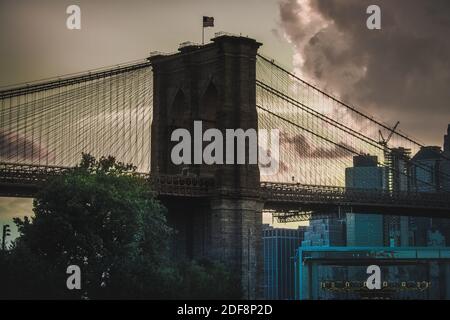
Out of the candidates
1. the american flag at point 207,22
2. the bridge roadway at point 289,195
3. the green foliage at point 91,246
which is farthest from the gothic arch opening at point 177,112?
the green foliage at point 91,246

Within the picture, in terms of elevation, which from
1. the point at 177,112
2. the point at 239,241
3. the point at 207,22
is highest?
the point at 207,22

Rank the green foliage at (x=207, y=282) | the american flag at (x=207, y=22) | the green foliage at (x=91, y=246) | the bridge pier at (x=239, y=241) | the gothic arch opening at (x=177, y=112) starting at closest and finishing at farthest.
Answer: the green foliage at (x=91, y=246) < the green foliage at (x=207, y=282) < the american flag at (x=207, y=22) < the bridge pier at (x=239, y=241) < the gothic arch opening at (x=177, y=112)

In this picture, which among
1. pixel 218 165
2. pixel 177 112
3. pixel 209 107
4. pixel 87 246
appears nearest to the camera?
pixel 87 246

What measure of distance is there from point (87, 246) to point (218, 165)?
87.0 ft

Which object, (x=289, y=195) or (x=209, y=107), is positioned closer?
(x=209, y=107)

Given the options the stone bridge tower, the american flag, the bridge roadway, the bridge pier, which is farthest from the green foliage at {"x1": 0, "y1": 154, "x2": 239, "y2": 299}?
the american flag

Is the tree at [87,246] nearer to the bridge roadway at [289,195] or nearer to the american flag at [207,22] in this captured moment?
the bridge roadway at [289,195]

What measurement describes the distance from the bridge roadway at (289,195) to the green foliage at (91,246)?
25.2ft

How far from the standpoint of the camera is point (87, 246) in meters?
80.9

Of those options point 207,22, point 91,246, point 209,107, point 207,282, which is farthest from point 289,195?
point 91,246

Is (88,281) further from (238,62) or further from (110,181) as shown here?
(238,62)

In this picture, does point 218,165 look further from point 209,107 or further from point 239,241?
point 209,107

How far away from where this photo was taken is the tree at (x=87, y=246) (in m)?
78.9
